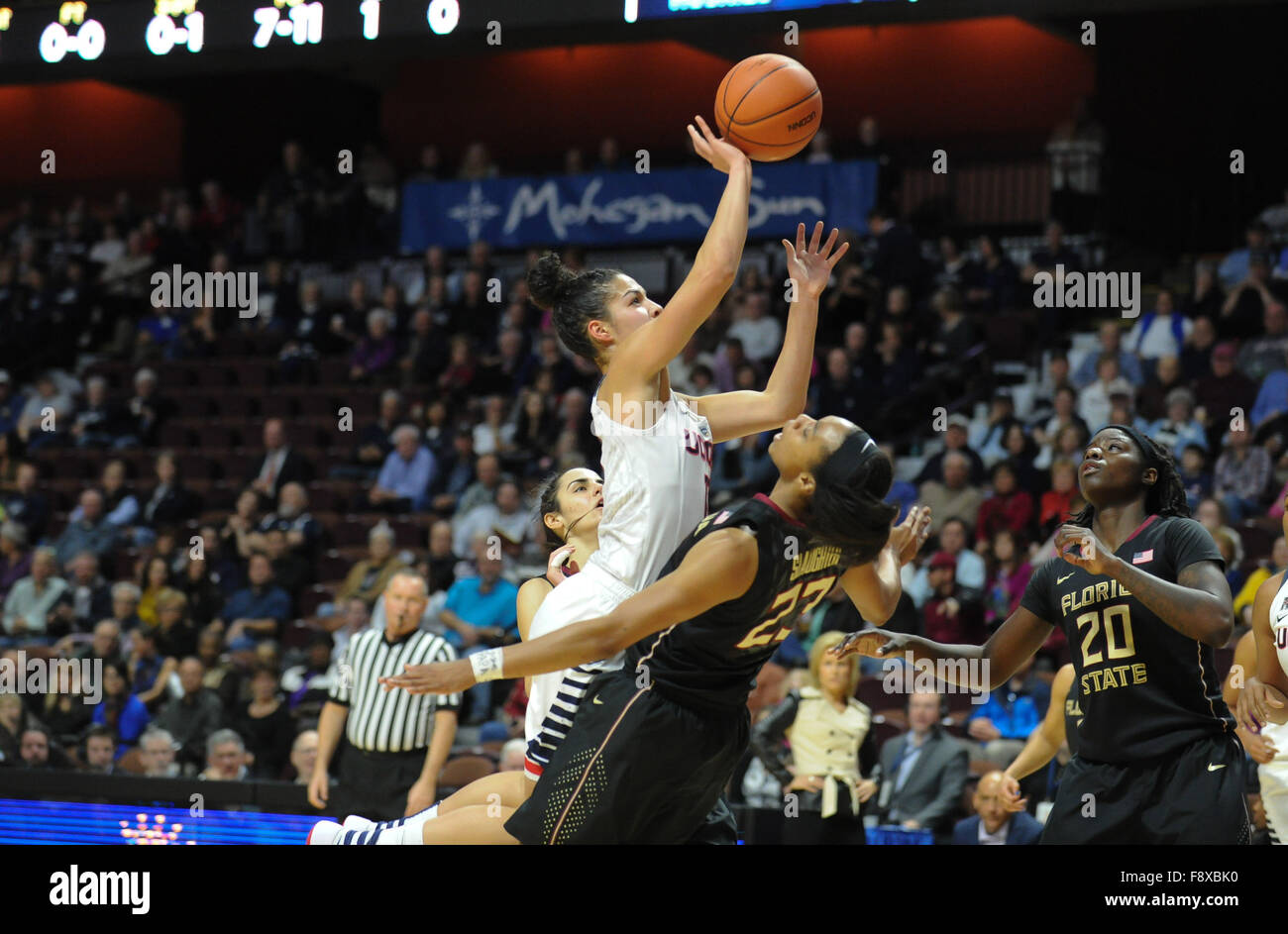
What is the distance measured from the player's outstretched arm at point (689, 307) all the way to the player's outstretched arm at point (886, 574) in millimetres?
714

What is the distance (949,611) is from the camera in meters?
8.81

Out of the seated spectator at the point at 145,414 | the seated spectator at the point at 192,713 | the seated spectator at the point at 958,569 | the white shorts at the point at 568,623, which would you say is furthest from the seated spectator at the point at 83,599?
the white shorts at the point at 568,623

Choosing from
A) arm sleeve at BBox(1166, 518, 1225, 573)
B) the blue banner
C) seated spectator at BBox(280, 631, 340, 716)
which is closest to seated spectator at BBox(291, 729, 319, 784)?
seated spectator at BBox(280, 631, 340, 716)

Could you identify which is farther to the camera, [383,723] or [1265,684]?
[383,723]

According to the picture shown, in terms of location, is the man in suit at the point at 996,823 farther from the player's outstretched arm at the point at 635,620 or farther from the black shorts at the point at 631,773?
the player's outstretched arm at the point at 635,620

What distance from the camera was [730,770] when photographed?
3.82 meters

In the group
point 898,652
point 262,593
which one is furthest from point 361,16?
point 898,652

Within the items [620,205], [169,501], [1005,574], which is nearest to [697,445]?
[1005,574]

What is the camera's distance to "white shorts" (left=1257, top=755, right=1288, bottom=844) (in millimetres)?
5113

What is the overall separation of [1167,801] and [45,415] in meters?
12.6

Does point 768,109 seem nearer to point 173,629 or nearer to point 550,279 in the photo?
point 550,279

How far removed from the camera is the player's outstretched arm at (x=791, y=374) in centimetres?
427
